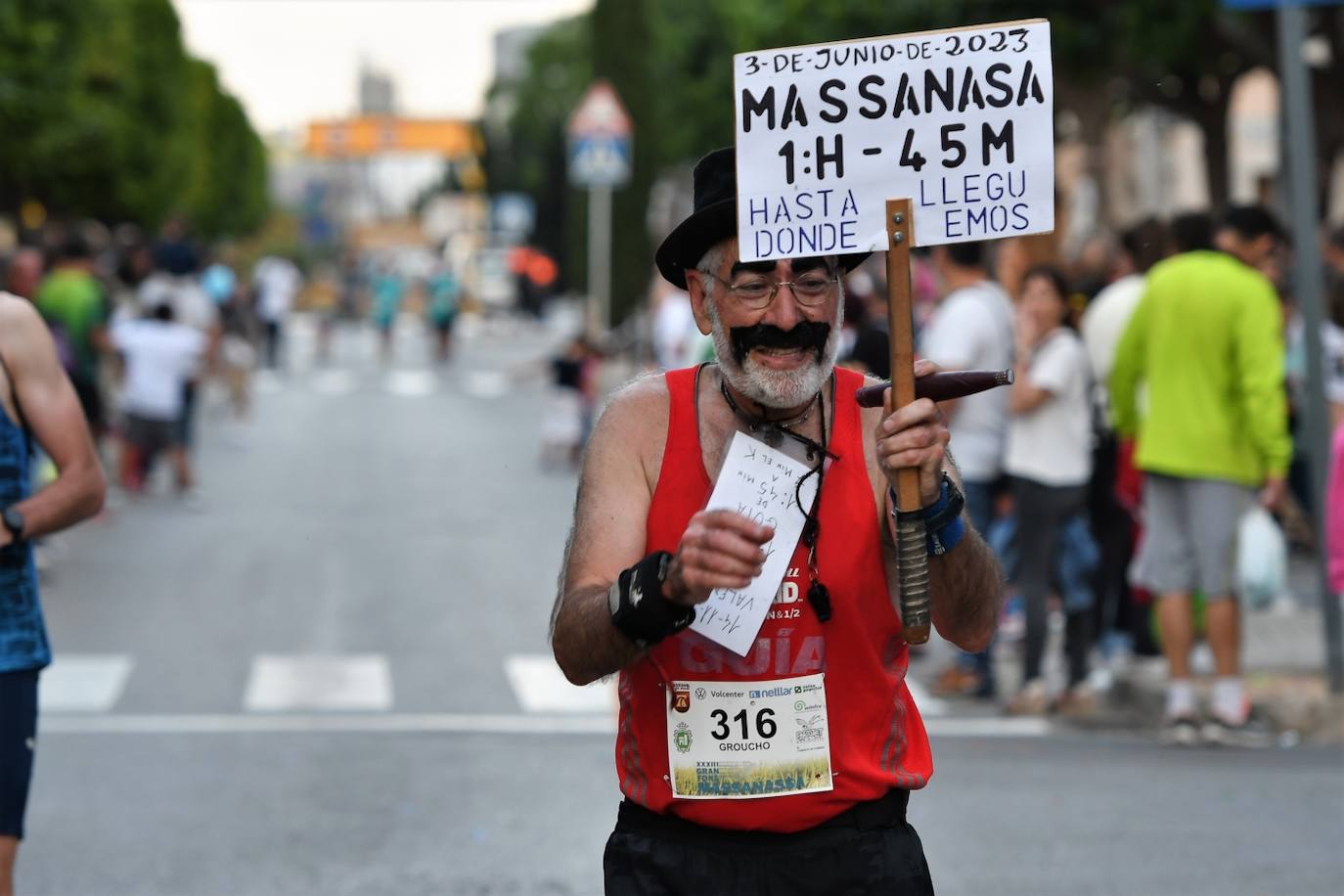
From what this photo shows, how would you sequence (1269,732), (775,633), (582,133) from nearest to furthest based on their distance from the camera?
(775,633)
(1269,732)
(582,133)

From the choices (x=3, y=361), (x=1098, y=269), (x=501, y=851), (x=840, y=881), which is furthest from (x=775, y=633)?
(x=1098, y=269)

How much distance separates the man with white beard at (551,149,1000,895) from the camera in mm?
3752

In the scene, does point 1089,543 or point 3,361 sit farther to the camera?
point 1089,543

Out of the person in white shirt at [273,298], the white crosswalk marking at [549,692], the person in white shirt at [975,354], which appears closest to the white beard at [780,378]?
the person in white shirt at [975,354]

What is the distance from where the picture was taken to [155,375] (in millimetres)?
17953

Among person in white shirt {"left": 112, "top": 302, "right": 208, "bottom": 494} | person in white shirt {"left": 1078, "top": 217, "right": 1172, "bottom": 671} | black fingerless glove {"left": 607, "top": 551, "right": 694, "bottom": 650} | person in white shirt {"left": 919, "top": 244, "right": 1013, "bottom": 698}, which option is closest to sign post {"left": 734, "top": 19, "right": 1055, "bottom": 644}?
black fingerless glove {"left": 607, "top": 551, "right": 694, "bottom": 650}

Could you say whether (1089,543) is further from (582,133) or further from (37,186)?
(37,186)

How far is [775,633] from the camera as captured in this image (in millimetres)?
3758

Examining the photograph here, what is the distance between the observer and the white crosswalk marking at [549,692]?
10672mm

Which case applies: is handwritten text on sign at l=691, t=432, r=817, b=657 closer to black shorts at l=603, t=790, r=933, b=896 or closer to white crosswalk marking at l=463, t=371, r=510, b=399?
black shorts at l=603, t=790, r=933, b=896

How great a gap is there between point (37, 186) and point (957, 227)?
4012 centimetres

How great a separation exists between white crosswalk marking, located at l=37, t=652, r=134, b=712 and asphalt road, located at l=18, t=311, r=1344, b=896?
0.08 feet

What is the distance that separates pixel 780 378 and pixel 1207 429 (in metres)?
5.80

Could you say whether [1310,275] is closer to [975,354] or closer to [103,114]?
[975,354]
